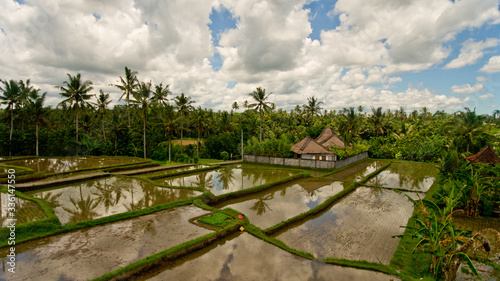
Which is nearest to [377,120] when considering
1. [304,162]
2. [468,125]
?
[468,125]

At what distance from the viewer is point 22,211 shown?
10766 mm

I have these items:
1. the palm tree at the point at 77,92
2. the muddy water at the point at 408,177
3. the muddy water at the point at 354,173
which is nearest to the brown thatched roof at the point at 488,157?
the muddy water at the point at 408,177

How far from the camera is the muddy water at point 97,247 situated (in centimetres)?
668

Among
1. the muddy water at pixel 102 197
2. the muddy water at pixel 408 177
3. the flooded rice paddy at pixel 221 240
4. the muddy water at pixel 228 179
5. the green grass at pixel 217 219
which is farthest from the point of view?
the muddy water at pixel 408 177

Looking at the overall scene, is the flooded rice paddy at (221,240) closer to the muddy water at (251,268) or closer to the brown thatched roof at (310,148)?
the muddy water at (251,268)

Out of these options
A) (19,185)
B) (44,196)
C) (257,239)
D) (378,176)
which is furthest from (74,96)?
(378,176)

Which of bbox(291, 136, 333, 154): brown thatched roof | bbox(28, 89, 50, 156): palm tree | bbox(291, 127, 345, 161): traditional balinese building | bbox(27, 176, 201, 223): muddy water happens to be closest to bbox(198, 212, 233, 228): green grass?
bbox(27, 176, 201, 223): muddy water

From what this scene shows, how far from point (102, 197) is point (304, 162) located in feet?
54.6

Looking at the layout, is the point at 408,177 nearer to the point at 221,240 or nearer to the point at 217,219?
the point at 217,219

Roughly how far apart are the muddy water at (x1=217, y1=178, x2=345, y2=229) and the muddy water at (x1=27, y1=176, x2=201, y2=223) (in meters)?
3.48

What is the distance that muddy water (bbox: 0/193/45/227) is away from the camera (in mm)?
9914

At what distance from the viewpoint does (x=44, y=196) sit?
13516 millimetres

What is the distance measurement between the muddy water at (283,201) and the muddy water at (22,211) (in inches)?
317

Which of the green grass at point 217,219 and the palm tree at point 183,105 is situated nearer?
the green grass at point 217,219
